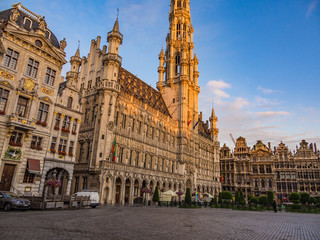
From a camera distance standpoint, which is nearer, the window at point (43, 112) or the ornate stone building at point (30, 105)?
the ornate stone building at point (30, 105)

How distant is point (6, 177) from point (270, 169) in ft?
259

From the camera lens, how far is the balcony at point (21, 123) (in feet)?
81.8

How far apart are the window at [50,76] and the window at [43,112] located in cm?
299

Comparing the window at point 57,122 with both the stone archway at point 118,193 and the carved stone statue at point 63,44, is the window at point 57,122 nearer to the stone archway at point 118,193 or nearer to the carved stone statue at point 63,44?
the carved stone statue at point 63,44

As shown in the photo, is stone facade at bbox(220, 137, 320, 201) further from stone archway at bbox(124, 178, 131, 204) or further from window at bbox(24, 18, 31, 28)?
window at bbox(24, 18, 31, 28)

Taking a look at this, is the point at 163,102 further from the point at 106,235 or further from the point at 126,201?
the point at 106,235

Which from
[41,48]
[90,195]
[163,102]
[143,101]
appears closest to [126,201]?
[90,195]

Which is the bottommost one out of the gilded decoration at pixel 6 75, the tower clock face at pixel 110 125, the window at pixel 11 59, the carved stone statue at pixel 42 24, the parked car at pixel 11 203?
the parked car at pixel 11 203

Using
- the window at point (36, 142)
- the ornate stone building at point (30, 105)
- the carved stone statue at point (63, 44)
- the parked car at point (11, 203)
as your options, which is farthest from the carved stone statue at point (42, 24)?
the parked car at point (11, 203)

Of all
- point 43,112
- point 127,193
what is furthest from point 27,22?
point 127,193

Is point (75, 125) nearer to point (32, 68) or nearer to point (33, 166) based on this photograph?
point (33, 166)

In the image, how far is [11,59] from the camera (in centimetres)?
2636

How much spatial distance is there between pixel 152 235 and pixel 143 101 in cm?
4365

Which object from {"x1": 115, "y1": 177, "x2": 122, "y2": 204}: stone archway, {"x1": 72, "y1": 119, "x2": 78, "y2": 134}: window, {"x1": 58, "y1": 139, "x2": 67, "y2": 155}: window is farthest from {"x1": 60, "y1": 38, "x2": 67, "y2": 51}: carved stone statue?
{"x1": 115, "y1": 177, "x2": 122, "y2": 204}: stone archway
